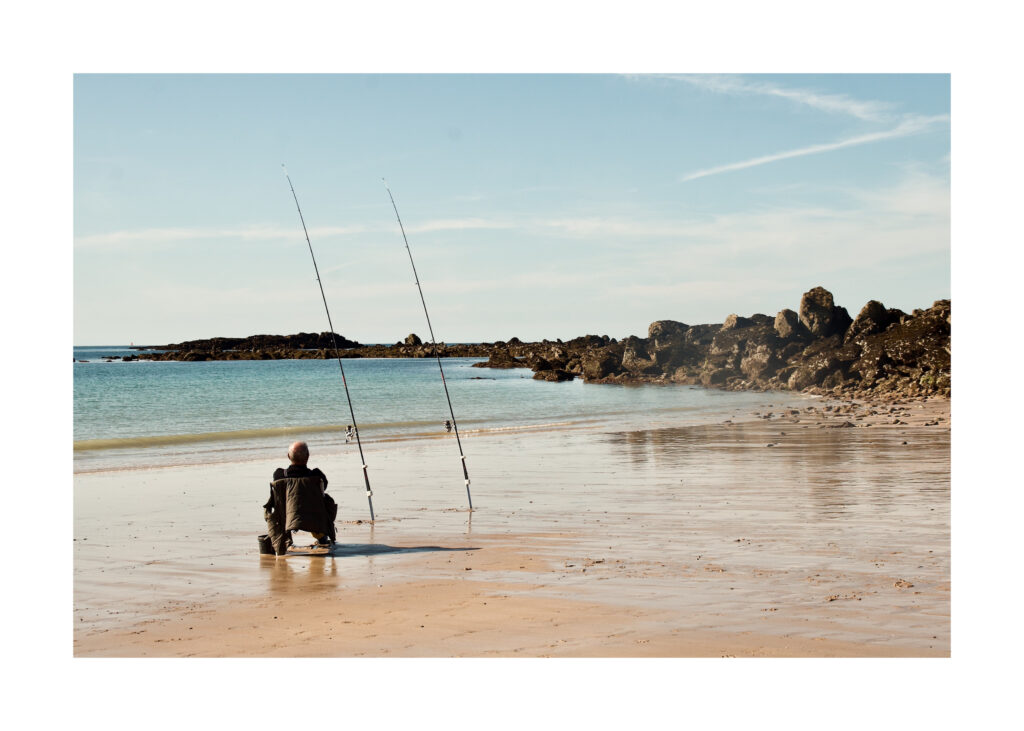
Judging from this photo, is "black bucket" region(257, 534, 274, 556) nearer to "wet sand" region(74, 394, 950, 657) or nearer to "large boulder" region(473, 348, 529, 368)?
"wet sand" region(74, 394, 950, 657)

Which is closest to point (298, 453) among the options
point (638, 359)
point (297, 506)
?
point (297, 506)

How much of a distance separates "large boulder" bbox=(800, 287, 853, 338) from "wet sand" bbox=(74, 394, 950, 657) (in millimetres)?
35707

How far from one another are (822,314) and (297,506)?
4550 cm

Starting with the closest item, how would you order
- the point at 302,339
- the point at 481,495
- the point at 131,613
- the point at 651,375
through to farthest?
the point at 131,613 → the point at 481,495 → the point at 651,375 → the point at 302,339

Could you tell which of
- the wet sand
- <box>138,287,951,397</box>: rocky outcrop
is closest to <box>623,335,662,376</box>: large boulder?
<box>138,287,951,397</box>: rocky outcrop

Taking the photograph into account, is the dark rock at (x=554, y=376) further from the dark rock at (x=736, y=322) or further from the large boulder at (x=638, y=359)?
the dark rock at (x=736, y=322)

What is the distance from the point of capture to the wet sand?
5.68m

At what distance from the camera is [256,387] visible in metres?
65.4

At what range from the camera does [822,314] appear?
49.8m

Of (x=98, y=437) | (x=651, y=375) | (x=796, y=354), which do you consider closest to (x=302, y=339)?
(x=651, y=375)

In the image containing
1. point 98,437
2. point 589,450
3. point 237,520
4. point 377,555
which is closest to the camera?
point 377,555

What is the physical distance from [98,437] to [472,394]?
2423 cm
